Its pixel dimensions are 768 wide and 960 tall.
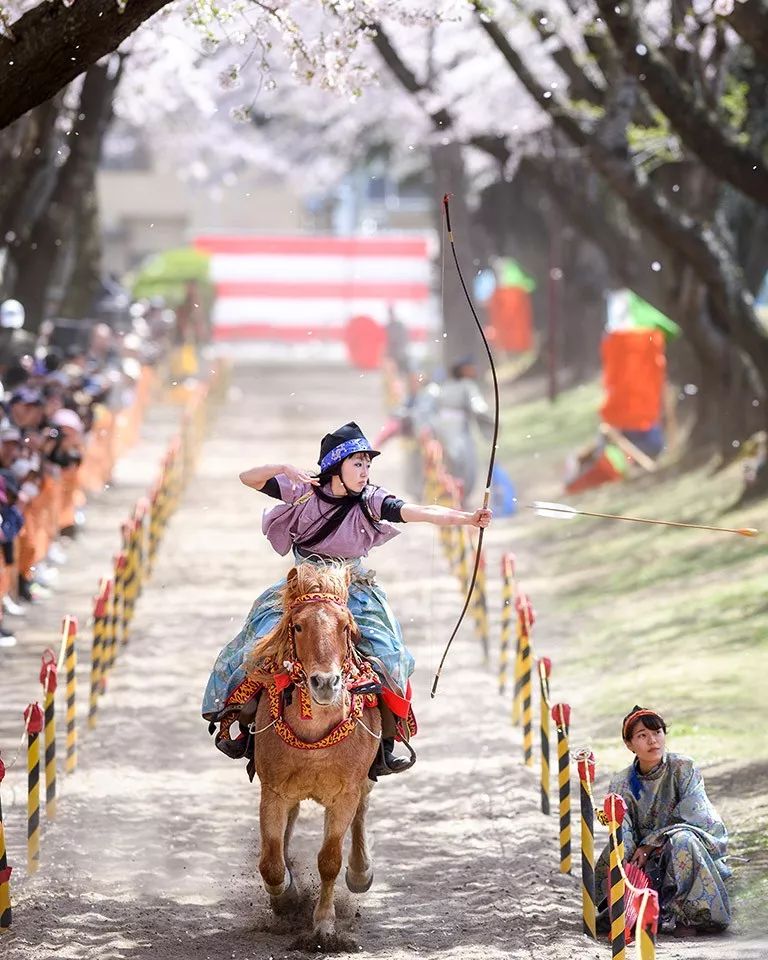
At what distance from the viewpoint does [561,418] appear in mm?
32750

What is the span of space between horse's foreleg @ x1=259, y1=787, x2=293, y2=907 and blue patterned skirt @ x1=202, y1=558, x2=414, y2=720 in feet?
1.99

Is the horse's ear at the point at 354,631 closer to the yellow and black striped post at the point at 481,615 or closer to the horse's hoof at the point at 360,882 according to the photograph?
the horse's hoof at the point at 360,882

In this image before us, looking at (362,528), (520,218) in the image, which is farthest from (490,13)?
(520,218)

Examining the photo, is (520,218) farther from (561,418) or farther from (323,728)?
(323,728)

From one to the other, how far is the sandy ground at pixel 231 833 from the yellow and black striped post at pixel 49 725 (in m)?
0.14

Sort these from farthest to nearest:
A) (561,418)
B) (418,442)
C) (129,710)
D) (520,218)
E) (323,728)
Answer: (520,218) < (561,418) < (418,442) < (129,710) < (323,728)

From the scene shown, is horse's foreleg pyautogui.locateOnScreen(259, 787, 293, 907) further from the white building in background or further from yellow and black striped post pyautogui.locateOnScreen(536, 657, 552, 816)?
the white building in background

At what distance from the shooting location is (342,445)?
980 centimetres

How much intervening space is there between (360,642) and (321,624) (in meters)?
0.83

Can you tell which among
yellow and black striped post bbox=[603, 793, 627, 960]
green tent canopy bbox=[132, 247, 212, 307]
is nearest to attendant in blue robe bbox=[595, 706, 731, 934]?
yellow and black striped post bbox=[603, 793, 627, 960]

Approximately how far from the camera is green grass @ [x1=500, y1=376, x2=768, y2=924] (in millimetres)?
13211

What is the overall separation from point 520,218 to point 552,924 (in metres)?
30.7

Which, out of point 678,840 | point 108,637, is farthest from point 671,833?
point 108,637

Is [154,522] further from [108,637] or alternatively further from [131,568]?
[108,637]
